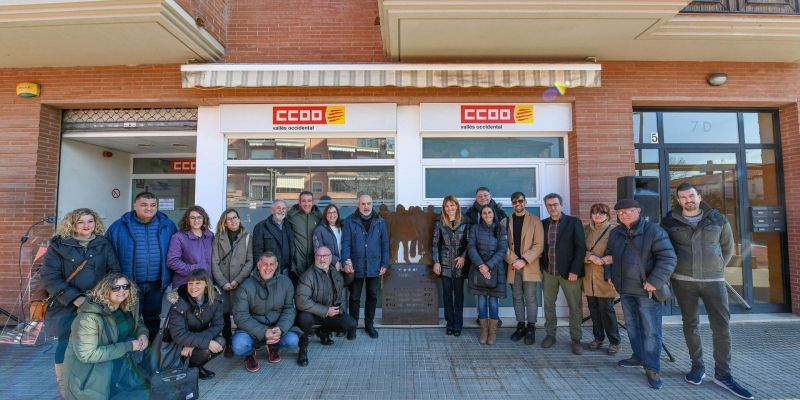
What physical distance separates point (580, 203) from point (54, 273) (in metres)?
6.19

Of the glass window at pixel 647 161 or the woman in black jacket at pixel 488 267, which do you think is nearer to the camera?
the woman in black jacket at pixel 488 267

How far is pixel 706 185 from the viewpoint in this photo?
241 inches

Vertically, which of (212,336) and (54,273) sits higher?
(54,273)

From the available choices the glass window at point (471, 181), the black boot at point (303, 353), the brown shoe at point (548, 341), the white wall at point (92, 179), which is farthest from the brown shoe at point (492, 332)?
the white wall at point (92, 179)

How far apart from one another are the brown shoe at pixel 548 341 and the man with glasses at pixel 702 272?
4.29ft

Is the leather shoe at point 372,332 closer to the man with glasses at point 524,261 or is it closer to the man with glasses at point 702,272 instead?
the man with glasses at point 524,261

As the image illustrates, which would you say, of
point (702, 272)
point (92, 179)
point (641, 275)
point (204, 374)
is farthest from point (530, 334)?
point (92, 179)

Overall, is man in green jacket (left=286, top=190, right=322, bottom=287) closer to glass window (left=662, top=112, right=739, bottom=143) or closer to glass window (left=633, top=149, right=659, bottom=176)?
glass window (left=633, top=149, right=659, bottom=176)

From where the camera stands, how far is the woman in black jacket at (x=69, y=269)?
3346mm

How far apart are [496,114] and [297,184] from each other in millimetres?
3289

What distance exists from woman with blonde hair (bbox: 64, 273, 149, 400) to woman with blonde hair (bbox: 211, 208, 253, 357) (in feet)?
3.06

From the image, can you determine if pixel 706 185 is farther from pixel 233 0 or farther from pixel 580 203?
pixel 233 0

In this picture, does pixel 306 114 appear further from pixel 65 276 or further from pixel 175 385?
pixel 175 385

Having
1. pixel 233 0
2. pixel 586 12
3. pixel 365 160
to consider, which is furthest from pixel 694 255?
pixel 233 0
